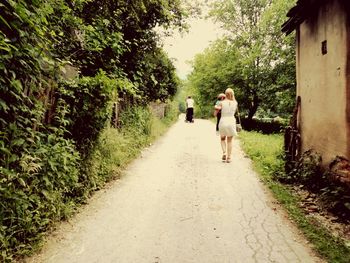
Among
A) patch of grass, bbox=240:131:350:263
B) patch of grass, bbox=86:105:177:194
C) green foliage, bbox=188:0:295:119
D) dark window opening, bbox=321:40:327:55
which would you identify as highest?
green foliage, bbox=188:0:295:119

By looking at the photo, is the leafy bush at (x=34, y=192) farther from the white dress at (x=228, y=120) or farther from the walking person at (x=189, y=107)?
the walking person at (x=189, y=107)

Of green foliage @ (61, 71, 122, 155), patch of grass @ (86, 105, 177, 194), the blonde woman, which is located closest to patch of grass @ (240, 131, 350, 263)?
the blonde woman

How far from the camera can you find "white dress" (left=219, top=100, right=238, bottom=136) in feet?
28.8

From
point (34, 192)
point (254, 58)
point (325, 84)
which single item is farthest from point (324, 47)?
point (254, 58)

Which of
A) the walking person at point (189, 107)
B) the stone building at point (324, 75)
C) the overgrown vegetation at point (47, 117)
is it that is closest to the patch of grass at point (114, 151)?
the overgrown vegetation at point (47, 117)

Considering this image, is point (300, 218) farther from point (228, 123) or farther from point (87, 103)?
point (228, 123)

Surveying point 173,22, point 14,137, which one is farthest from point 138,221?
point 173,22

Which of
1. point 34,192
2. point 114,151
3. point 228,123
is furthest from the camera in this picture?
point 228,123

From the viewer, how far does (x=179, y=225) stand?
457 cm

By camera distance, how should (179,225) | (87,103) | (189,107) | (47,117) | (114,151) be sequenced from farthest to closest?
(189,107), (114,151), (87,103), (47,117), (179,225)

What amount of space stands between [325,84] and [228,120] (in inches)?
123

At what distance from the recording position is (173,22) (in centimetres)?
1209

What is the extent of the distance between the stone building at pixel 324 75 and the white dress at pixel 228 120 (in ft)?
6.03

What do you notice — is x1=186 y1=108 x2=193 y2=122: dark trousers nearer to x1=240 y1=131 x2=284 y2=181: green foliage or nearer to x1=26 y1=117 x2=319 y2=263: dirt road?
x1=240 y1=131 x2=284 y2=181: green foliage
